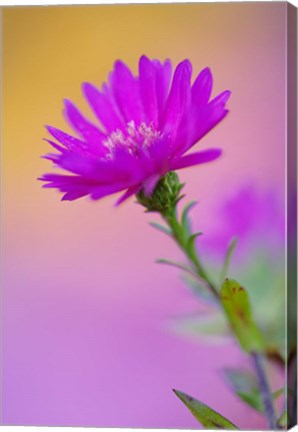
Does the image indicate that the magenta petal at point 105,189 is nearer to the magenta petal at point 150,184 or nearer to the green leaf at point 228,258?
the magenta petal at point 150,184

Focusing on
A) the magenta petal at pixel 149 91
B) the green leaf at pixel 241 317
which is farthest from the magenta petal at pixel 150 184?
the green leaf at pixel 241 317

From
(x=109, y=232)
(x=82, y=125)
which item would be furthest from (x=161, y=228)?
(x=82, y=125)

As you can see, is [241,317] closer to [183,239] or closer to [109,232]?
[183,239]

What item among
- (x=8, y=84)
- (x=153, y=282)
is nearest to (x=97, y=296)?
(x=153, y=282)

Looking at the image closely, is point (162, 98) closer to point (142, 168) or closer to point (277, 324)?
point (142, 168)

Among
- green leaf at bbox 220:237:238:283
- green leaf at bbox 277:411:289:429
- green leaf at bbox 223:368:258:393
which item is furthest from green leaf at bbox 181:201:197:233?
green leaf at bbox 277:411:289:429

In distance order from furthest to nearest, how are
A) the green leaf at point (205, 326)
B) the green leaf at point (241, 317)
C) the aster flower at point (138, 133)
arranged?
the green leaf at point (205, 326), the green leaf at point (241, 317), the aster flower at point (138, 133)
